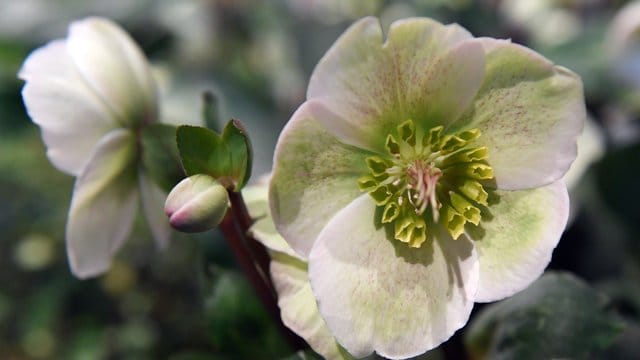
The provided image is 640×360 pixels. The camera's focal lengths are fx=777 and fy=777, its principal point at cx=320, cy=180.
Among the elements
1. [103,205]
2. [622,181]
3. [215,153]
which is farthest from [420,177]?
[622,181]

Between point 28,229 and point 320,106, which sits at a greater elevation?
point 320,106

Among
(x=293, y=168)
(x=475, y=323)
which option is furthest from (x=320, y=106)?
(x=475, y=323)

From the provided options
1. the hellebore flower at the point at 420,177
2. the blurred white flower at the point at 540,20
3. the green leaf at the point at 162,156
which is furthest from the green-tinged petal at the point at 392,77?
the blurred white flower at the point at 540,20

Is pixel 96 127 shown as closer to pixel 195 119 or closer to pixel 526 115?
pixel 526 115

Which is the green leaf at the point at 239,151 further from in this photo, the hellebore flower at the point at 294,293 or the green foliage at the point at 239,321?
the green foliage at the point at 239,321

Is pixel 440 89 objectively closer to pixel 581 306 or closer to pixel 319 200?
pixel 319 200

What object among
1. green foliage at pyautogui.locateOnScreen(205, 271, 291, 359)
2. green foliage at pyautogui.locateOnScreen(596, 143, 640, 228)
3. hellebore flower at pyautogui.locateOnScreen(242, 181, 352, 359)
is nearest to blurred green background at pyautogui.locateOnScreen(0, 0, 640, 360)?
green foliage at pyautogui.locateOnScreen(596, 143, 640, 228)
